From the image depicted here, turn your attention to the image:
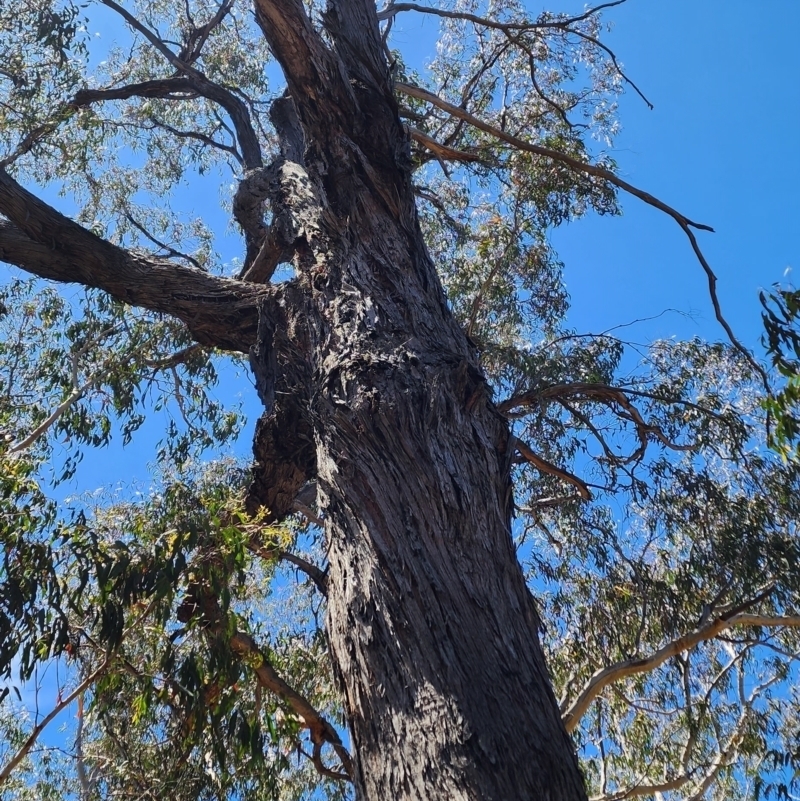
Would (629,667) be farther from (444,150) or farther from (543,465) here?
(444,150)

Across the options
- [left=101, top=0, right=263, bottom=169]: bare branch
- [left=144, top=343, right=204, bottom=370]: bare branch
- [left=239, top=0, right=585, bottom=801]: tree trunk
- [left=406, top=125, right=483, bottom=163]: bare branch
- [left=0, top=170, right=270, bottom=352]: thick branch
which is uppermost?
[left=101, top=0, right=263, bottom=169]: bare branch

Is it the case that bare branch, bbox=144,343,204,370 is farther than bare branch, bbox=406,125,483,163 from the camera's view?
Yes

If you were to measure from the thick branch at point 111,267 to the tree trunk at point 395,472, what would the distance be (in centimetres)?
45

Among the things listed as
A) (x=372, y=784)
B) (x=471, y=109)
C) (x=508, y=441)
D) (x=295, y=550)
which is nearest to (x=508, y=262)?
(x=471, y=109)

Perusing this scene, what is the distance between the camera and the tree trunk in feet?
6.14

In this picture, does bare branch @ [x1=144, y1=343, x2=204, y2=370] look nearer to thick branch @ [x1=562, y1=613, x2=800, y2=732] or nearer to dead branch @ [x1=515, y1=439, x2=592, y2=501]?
dead branch @ [x1=515, y1=439, x2=592, y2=501]

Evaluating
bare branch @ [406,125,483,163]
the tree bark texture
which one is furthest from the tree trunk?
bare branch @ [406,125,483,163]

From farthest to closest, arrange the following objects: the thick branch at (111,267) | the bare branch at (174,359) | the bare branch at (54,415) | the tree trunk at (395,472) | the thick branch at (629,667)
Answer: the bare branch at (174,359)
the bare branch at (54,415)
the thick branch at (629,667)
the thick branch at (111,267)
the tree trunk at (395,472)

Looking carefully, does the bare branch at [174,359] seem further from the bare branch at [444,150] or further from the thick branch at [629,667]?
the thick branch at [629,667]

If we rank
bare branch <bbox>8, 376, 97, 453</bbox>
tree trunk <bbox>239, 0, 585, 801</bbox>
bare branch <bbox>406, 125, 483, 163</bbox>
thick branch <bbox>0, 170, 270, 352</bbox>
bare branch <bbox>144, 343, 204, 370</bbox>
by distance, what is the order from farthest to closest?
bare branch <bbox>144, 343, 204, 370</bbox> < bare branch <bbox>8, 376, 97, 453</bbox> < bare branch <bbox>406, 125, 483, 163</bbox> < thick branch <bbox>0, 170, 270, 352</bbox> < tree trunk <bbox>239, 0, 585, 801</bbox>

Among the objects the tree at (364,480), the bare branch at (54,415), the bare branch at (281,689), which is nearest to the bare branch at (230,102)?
the tree at (364,480)

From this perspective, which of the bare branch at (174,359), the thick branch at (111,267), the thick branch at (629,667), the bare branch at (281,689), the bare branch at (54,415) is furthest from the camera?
the bare branch at (174,359)

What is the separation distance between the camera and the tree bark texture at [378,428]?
189cm

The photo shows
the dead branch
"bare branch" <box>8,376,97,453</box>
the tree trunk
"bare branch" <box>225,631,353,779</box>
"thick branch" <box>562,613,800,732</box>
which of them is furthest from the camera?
"bare branch" <box>8,376,97,453</box>
